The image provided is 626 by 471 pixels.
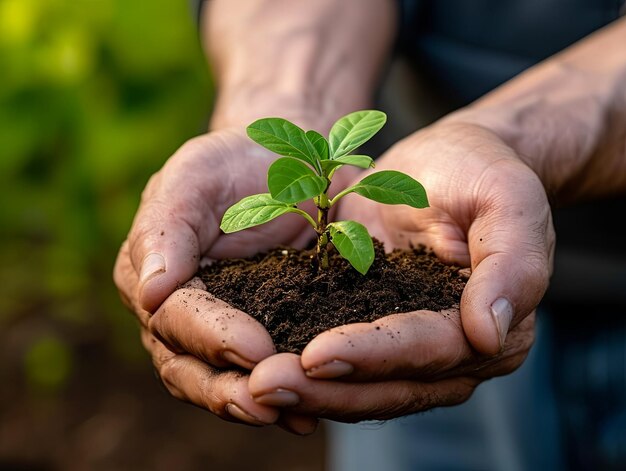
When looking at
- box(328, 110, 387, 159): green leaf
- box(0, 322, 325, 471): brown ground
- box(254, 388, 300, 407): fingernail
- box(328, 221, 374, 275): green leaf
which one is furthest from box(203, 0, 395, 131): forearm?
box(0, 322, 325, 471): brown ground

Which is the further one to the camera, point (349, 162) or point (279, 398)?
point (349, 162)

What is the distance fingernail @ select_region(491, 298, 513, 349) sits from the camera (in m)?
1.45

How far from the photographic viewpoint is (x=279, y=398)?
1.37 m

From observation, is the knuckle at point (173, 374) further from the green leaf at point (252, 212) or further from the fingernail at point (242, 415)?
the green leaf at point (252, 212)

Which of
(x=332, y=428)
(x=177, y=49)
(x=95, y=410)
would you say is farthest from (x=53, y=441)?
(x=177, y=49)

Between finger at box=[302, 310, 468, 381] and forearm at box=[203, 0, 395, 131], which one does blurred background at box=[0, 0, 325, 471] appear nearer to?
forearm at box=[203, 0, 395, 131]

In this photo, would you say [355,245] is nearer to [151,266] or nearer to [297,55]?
[151,266]

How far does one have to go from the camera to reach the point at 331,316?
1.53 m

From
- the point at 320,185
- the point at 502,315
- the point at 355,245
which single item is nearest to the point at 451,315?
the point at 502,315

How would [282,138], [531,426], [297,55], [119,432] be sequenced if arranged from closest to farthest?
[282,138] < [297,55] < [531,426] < [119,432]

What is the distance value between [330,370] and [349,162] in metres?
0.42

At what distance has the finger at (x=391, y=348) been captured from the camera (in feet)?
4.45

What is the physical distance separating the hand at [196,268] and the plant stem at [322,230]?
0.82 feet

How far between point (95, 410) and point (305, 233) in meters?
2.17
